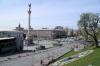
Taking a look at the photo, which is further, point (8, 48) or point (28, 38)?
point (28, 38)

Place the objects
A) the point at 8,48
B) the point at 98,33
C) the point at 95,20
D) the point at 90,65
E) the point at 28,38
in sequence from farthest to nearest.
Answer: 1. the point at 28,38
2. the point at 8,48
3. the point at 98,33
4. the point at 95,20
5. the point at 90,65

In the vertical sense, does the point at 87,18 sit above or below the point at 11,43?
above

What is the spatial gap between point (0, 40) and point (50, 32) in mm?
112481

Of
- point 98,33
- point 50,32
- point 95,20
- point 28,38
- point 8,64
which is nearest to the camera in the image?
point 8,64

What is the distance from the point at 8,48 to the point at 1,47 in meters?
3.51

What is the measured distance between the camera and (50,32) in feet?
490

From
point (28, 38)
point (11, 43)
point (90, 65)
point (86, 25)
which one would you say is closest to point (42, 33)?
point (28, 38)

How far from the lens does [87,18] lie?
34.2 m

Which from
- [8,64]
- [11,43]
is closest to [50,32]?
[11,43]

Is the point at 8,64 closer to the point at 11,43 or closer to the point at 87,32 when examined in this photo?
the point at 11,43

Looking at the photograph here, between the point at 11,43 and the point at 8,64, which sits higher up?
the point at 11,43

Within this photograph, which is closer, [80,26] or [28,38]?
[80,26]

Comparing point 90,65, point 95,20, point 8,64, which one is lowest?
point 8,64

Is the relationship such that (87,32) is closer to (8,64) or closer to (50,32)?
(8,64)
